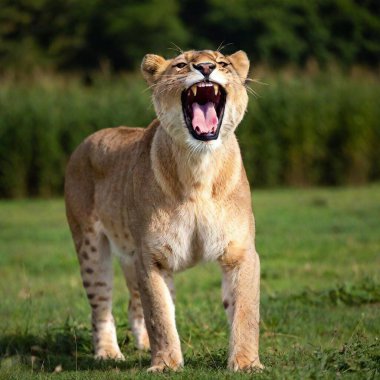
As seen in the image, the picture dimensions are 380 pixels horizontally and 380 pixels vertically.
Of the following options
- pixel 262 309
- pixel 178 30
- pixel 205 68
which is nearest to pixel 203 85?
pixel 205 68

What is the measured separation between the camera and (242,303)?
18.5 feet

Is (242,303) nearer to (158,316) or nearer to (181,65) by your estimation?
(158,316)

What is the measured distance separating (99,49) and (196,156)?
28.2 metres

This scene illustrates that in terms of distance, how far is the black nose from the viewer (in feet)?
18.0

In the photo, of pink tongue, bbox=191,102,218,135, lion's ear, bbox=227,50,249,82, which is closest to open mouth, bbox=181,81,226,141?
pink tongue, bbox=191,102,218,135

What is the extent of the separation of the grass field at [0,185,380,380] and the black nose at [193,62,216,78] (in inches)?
55.4

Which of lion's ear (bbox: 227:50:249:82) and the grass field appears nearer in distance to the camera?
the grass field

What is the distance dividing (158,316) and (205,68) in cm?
124

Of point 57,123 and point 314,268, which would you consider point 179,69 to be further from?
point 57,123

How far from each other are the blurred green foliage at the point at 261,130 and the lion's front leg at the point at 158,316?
14.0 m

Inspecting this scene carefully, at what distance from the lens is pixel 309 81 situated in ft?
69.9

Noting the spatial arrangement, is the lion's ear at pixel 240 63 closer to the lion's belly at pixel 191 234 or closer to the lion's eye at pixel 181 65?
the lion's eye at pixel 181 65

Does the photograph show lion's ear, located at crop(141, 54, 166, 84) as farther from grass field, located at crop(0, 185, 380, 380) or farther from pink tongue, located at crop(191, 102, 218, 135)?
grass field, located at crop(0, 185, 380, 380)

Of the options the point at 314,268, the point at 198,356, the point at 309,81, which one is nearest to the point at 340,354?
the point at 198,356
